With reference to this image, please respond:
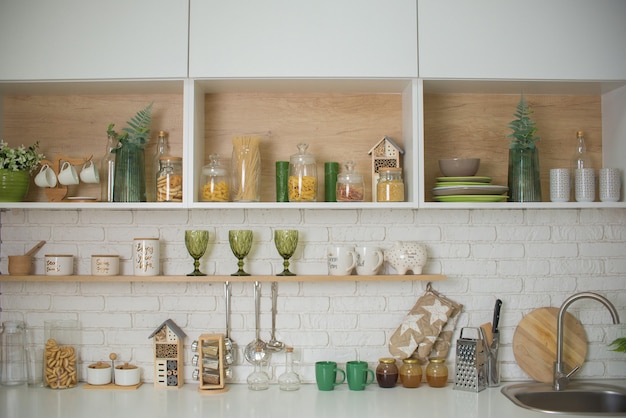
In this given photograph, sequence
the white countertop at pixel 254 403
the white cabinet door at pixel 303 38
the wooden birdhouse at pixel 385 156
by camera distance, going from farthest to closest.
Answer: the wooden birdhouse at pixel 385 156 < the white cabinet door at pixel 303 38 < the white countertop at pixel 254 403

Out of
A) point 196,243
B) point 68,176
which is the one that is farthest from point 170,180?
point 68,176

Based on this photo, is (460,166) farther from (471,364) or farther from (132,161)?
(132,161)

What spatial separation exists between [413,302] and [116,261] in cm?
121

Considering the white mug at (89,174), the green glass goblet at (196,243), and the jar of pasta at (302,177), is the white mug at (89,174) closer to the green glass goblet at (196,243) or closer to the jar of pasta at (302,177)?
the green glass goblet at (196,243)

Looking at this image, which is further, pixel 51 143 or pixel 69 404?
pixel 51 143

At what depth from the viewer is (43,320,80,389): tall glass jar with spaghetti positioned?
8.47ft

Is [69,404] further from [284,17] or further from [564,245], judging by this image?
[564,245]

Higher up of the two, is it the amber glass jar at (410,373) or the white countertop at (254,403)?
the amber glass jar at (410,373)

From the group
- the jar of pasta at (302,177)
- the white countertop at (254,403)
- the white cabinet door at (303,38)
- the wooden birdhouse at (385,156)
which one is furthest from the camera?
the wooden birdhouse at (385,156)

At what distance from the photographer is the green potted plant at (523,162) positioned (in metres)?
2.57

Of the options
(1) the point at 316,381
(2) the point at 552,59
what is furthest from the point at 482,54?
(1) the point at 316,381

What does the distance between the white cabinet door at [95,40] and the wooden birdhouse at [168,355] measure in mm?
991

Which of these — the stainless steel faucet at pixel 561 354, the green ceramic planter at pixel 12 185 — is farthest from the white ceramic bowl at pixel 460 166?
the green ceramic planter at pixel 12 185

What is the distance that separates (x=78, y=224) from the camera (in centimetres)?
274
